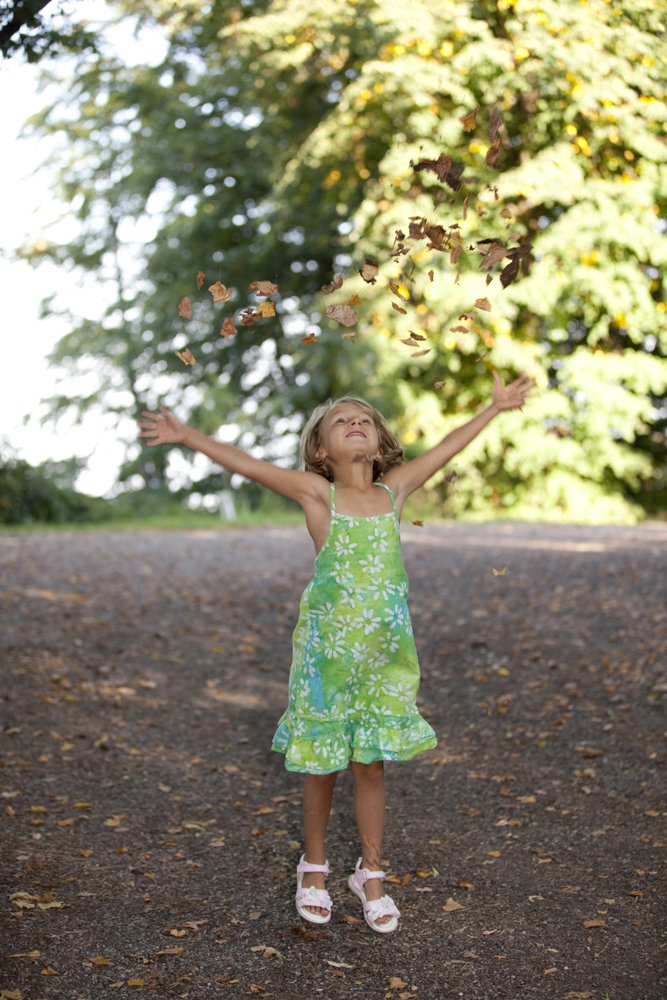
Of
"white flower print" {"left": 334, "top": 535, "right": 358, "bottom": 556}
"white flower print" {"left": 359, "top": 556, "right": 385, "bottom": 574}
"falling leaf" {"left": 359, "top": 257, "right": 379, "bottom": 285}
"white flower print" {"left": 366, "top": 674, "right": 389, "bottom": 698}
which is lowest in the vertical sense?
"white flower print" {"left": 366, "top": 674, "right": 389, "bottom": 698}

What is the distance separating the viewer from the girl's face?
10.2 feet

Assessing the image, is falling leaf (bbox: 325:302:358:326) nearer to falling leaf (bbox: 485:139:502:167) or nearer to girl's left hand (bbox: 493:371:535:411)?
girl's left hand (bbox: 493:371:535:411)

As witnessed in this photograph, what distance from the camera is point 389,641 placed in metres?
3.00

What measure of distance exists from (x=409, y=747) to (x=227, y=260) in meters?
16.4

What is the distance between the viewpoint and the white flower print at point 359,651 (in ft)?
9.72

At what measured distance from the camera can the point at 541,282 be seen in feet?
42.2

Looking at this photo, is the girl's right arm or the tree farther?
the tree

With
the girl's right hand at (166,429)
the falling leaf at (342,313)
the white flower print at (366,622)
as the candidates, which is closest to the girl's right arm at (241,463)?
the girl's right hand at (166,429)

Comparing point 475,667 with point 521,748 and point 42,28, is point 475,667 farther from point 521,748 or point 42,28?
point 42,28

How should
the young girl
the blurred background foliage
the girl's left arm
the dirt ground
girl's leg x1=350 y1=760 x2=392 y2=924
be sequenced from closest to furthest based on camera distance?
the dirt ground
the young girl
girl's leg x1=350 y1=760 x2=392 y2=924
the girl's left arm
the blurred background foliage

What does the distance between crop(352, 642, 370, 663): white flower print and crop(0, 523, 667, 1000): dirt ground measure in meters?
0.91

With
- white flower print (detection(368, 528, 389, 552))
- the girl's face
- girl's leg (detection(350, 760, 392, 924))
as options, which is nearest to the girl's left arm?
the girl's face

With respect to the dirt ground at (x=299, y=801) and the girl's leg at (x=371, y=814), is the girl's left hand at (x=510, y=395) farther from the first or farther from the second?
the dirt ground at (x=299, y=801)

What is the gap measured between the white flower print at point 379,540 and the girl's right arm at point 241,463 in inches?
7.6
